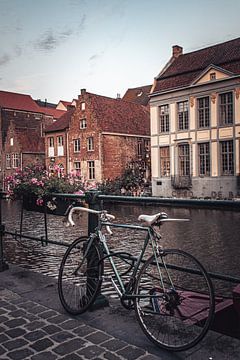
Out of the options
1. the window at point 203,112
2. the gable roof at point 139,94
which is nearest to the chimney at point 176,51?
the window at point 203,112

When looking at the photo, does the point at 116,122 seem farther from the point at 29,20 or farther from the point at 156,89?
the point at 29,20

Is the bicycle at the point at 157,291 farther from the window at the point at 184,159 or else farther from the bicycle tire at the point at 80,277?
the window at the point at 184,159

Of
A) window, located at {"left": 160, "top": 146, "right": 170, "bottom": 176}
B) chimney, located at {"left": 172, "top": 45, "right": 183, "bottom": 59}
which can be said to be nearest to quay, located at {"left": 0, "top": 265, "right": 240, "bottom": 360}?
window, located at {"left": 160, "top": 146, "right": 170, "bottom": 176}

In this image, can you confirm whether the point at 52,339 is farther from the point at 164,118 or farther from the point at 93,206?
the point at 164,118

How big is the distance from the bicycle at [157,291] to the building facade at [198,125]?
24.1m

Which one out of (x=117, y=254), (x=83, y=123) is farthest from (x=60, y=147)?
(x=117, y=254)

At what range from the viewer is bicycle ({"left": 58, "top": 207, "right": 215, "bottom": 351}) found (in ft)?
8.55

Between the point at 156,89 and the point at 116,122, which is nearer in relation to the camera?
the point at 156,89

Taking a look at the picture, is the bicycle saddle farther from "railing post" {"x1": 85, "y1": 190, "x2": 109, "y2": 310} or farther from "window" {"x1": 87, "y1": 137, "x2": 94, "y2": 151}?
"window" {"x1": 87, "y1": 137, "x2": 94, "y2": 151}

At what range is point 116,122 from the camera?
3709 centimetres

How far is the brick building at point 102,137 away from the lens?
1404 inches

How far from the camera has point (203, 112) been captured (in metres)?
28.7

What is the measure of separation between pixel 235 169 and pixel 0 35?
19640 millimetres

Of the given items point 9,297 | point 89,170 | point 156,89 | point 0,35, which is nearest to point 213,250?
point 9,297
